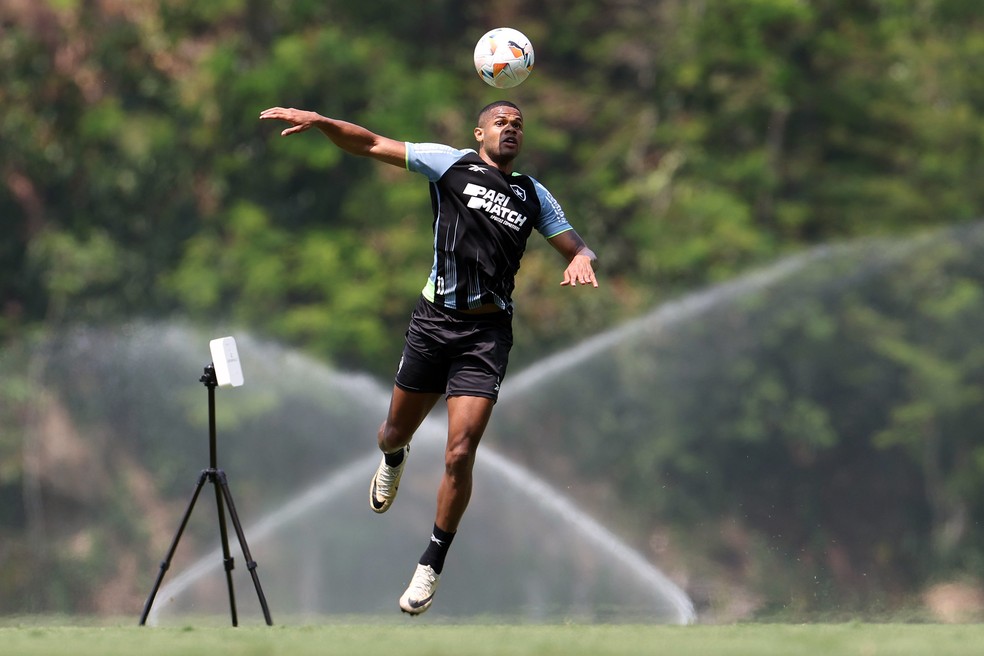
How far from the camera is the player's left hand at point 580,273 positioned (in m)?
8.62

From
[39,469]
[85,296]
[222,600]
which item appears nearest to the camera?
[222,600]

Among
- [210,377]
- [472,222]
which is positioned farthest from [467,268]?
[210,377]

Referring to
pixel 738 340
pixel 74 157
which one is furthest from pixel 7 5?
pixel 738 340

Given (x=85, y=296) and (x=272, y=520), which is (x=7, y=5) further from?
(x=272, y=520)

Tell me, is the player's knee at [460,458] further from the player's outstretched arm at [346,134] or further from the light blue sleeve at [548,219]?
the player's outstretched arm at [346,134]

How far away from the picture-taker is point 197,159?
25.6 m

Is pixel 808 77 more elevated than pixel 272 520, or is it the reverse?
pixel 808 77

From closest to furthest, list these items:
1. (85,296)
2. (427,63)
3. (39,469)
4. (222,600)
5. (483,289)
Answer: (483,289) → (222,600) → (39,469) → (85,296) → (427,63)

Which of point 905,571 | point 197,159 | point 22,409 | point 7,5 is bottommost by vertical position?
point 905,571

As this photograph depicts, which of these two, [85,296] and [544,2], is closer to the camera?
[85,296]

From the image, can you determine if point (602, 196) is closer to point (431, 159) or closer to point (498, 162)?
point (498, 162)

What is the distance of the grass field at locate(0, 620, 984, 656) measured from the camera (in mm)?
7043

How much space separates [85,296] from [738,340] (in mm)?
9366

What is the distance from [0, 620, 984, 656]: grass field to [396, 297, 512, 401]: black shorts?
1.29 metres
